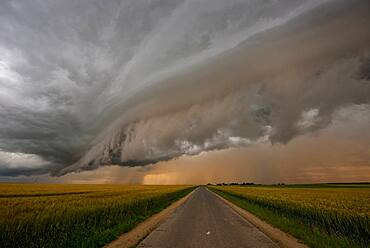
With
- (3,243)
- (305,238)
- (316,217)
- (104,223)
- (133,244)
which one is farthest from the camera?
(316,217)

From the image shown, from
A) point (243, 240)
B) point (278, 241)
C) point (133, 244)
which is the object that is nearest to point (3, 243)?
point (133, 244)

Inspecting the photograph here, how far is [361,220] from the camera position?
15.4 meters

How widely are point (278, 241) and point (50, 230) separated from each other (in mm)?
9702

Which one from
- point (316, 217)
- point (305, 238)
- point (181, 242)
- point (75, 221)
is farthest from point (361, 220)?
point (75, 221)

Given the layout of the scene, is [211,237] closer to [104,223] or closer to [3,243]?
[104,223]

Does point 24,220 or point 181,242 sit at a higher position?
point 24,220

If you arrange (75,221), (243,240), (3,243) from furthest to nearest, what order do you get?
(75,221) < (243,240) < (3,243)

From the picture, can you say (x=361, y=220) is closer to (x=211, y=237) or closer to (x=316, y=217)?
(x=316, y=217)

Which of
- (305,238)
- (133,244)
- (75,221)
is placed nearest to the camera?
(133,244)

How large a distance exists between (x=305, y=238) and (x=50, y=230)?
36.6ft

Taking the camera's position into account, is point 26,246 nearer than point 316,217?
Yes

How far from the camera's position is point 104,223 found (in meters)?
16.2

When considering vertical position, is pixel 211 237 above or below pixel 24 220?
below

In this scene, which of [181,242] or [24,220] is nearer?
[181,242]
